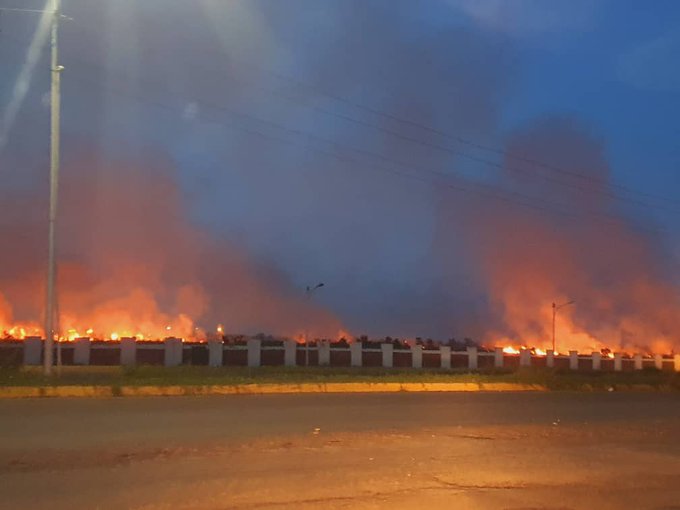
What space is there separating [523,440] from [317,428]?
311 centimetres

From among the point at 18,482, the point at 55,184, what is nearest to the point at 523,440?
the point at 18,482

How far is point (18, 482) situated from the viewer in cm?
834

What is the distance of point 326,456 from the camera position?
10.3m

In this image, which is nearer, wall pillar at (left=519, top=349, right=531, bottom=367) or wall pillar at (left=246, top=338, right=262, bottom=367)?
wall pillar at (left=246, top=338, right=262, bottom=367)

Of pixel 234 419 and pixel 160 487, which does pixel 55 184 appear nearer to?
pixel 234 419

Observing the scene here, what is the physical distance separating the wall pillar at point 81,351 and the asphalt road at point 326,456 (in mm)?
20964

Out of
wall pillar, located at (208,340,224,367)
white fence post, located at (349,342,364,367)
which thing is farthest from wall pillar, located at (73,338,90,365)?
white fence post, located at (349,342,364,367)

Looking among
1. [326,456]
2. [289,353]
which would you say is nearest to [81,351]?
[289,353]

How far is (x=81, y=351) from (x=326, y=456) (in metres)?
28.2

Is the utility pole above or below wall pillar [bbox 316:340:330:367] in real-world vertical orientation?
above

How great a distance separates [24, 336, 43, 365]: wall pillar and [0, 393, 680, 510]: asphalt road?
19125 mm

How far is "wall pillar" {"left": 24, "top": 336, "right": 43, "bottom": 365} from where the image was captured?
1315 inches

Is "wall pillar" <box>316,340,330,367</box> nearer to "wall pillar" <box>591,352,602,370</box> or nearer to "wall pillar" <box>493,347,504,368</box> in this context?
"wall pillar" <box>493,347,504,368</box>

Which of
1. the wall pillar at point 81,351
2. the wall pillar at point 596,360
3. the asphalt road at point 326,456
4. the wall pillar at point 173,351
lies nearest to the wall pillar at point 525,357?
the wall pillar at point 596,360
